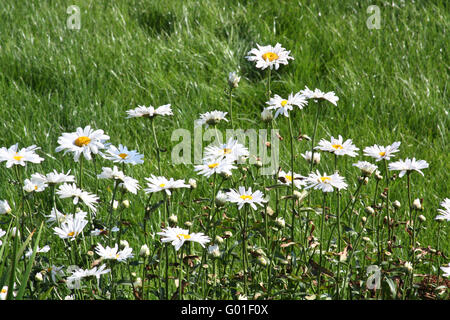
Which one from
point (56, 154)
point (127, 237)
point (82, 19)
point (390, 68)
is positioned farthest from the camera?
point (82, 19)

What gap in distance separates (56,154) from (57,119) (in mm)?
356

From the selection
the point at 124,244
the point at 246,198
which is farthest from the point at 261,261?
the point at 124,244

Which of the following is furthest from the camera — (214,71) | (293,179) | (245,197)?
(214,71)

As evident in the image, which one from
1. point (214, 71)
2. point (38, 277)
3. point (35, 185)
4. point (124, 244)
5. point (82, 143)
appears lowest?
point (38, 277)

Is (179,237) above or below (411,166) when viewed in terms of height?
below

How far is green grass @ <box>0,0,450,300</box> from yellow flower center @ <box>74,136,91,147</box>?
832 mm

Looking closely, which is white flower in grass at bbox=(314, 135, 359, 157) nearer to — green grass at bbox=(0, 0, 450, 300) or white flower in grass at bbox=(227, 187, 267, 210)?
white flower in grass at bbox=(227, 187, 267, 210)

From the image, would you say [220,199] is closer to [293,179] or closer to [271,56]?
[293,179]

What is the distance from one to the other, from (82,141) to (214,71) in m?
1.95

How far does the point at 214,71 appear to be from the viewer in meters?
3.65
